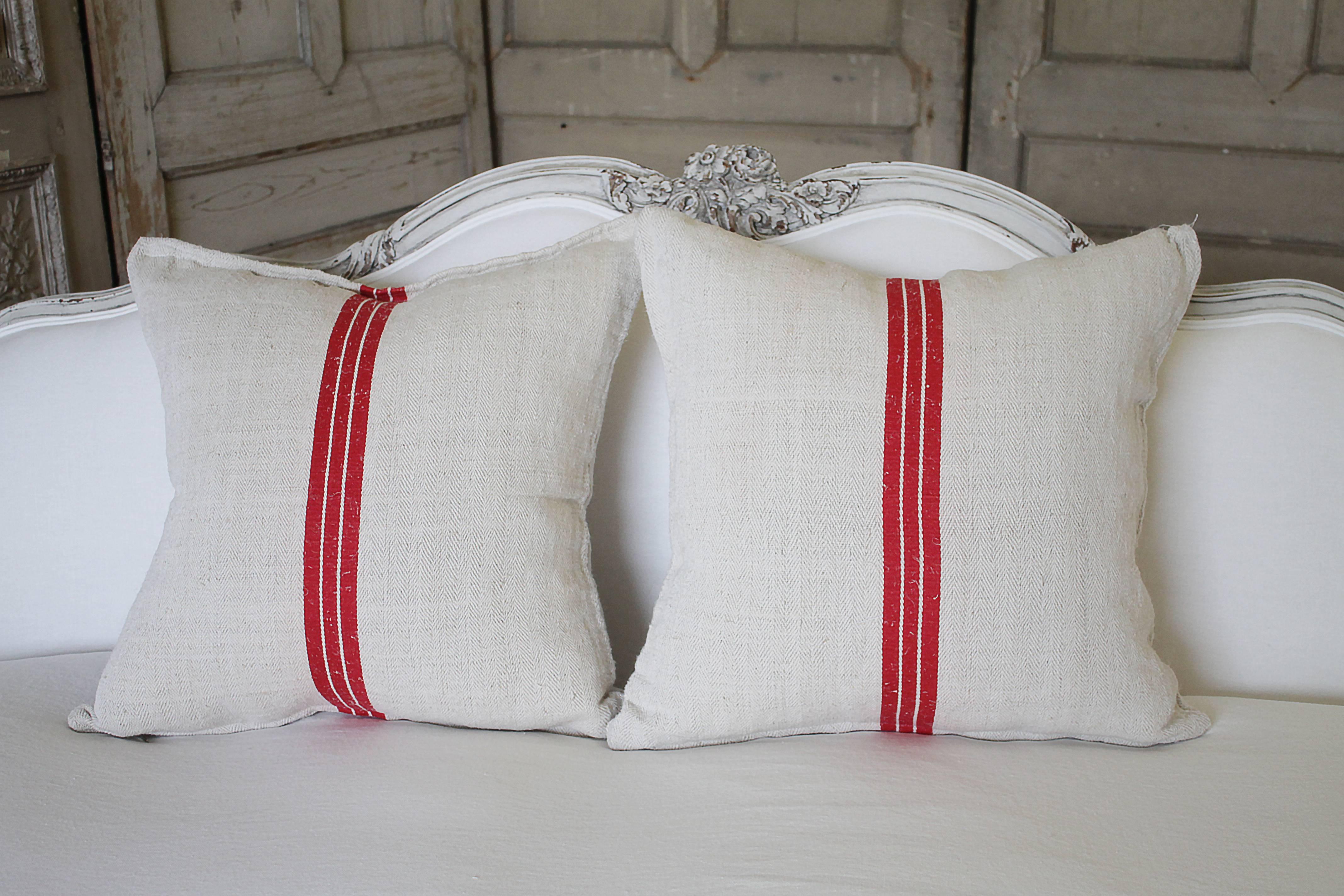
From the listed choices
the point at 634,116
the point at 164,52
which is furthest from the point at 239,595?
the point at 634,116

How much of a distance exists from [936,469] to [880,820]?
10.3 inches

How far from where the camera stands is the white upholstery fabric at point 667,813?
78 centimetres

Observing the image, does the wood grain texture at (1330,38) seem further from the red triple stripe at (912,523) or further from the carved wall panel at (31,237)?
the carved wall panel at (31,237)

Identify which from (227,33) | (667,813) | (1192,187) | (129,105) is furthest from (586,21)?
(667,813)

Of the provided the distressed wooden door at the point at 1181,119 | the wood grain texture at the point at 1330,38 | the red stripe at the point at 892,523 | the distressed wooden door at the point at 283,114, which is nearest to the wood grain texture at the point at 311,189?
the distressed wooden door at the point at 283,114

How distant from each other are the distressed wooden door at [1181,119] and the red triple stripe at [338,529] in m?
1.76

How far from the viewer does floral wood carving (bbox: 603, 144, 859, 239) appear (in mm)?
1134

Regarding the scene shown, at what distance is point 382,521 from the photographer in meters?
0.94

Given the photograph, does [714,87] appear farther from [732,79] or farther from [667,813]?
[667,813]

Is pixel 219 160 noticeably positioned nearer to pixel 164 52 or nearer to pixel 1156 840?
pixel 164 52

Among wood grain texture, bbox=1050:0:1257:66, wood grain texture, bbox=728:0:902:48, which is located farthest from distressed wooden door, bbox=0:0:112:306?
wood grain texture, bbox=1050:0:1257:66

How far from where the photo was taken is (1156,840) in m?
0.81

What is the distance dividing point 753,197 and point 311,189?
148 centimetres

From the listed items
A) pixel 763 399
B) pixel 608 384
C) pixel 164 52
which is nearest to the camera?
pixel 763 399
